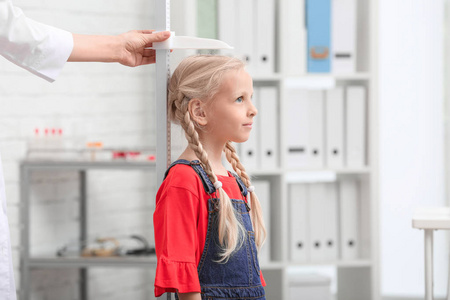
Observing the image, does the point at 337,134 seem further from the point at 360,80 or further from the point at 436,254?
the point at 436,254

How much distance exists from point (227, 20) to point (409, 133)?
1.16m

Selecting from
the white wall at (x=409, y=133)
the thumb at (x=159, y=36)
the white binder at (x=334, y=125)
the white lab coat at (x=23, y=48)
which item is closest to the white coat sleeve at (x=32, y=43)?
the white lab coat at (x=23, y=48)

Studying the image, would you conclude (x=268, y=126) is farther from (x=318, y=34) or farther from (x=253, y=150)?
(x=318, y=34)

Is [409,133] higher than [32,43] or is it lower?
lower

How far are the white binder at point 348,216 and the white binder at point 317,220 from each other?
82mm

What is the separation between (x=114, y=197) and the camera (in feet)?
9.45

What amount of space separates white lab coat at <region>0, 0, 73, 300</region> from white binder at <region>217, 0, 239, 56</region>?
1.38 metres

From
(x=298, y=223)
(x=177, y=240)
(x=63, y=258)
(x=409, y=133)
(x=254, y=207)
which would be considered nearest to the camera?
(x=177, y=240)

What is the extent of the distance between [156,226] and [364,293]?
178 cm

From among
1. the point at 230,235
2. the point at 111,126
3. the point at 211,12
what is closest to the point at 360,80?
the point at 211,12

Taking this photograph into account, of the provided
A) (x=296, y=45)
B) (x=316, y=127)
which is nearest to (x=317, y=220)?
(x=316, y=127)

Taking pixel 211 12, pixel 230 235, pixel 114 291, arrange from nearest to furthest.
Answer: pixel 230 235 < pixel 211 12 < pixel 114 291

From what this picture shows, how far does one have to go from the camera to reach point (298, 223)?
2607 millimetres

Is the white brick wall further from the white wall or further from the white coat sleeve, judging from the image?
the white coat sleeve
